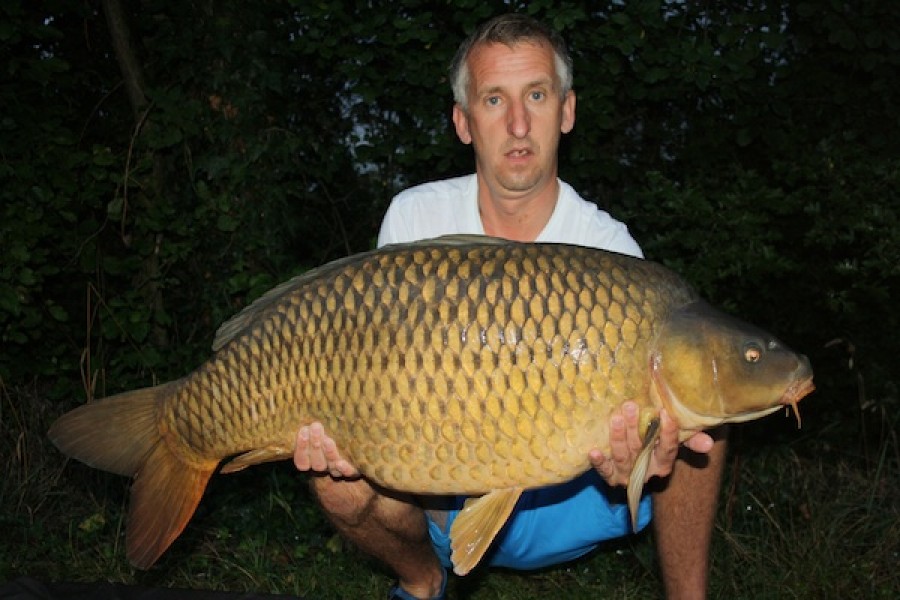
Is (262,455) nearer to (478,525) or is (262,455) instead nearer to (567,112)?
(478,525)

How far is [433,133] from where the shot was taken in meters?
3.62

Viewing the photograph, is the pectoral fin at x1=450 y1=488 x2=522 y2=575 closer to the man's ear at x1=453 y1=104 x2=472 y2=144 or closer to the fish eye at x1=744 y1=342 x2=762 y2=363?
the fish eye at x1=744 y1=342 x2=762 y2=363

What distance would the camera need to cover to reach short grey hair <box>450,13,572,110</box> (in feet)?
7.96

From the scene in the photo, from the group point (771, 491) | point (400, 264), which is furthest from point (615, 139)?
point (400, 264)

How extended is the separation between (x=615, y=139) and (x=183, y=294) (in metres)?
1.65

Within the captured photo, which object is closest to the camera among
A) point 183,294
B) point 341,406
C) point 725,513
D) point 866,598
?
point 341,406

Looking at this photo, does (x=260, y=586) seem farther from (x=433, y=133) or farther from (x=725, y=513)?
(x=433, y=133)

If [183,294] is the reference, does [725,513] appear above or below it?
below

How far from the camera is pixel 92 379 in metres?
3.53

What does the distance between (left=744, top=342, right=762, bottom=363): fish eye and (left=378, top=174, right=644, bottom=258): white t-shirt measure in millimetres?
643

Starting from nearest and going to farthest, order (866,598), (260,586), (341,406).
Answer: (341,406) < (866,598) < (260,586)

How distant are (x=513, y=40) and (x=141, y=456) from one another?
1.21 meters

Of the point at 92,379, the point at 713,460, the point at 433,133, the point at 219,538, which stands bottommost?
the point at 219,538

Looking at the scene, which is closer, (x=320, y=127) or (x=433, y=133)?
(x=433, y=133)
